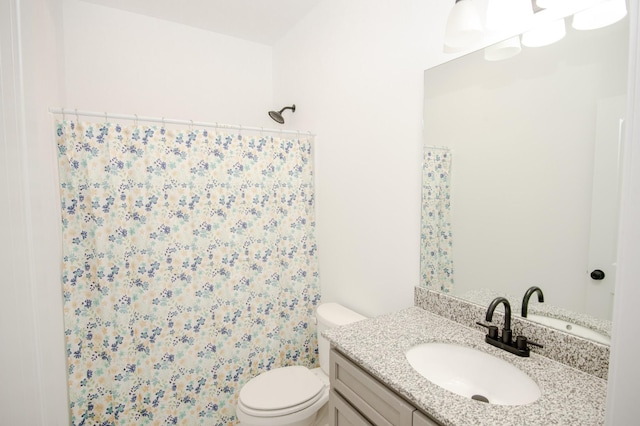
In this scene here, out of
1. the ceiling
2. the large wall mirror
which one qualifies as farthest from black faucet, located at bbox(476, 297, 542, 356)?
the ceiling

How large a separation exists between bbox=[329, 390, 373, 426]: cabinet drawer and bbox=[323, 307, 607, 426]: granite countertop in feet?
0.68

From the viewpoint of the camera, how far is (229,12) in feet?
7.22

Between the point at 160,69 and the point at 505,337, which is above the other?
the point at 160,69

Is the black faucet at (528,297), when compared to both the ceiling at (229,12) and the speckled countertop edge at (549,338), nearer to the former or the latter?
the speckled countertop edge at (549,338)

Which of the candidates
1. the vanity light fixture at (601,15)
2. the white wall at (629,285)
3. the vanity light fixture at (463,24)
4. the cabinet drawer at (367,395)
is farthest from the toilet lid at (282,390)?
Answer: the vanity light fixture at (601,15)

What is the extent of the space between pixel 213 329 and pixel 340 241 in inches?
38.8

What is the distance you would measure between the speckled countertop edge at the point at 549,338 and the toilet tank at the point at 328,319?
0.58 metres

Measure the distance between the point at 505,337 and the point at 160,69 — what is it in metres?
2.74

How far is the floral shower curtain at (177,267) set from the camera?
1586mm

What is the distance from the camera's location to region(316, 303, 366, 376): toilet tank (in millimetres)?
1786

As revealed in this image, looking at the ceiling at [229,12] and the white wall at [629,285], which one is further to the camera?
the ceiling at [229,12]

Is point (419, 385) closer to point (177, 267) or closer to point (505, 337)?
point (505, 337)

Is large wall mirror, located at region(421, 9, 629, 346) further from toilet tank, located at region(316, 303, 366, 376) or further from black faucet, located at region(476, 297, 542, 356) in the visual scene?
toilet tank, located at region(316, 303, 366, 376)

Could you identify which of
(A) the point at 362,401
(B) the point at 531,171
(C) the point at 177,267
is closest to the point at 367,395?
(A) the point at 362,401
